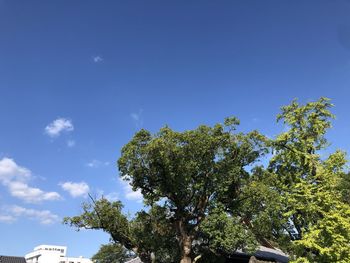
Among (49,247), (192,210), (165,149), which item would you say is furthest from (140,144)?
(49,247)

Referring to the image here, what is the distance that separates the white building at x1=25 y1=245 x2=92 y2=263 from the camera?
107 m

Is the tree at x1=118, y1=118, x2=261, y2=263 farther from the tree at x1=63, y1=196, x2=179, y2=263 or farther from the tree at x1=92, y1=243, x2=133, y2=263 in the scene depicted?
the tree at x1=92, y1=243, x2=133, y2=263

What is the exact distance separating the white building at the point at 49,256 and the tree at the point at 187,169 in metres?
80.6

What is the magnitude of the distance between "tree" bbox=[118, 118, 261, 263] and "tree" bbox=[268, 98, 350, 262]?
499 cm

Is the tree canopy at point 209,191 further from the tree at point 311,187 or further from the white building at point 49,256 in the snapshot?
the white building at point 49,256

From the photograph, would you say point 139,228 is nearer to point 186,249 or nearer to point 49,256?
point 186,249

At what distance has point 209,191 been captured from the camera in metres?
30.8

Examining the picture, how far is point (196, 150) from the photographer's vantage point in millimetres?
29359

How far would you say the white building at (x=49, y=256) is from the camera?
4208 inches

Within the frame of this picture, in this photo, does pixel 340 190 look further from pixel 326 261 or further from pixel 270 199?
pixel 270 199

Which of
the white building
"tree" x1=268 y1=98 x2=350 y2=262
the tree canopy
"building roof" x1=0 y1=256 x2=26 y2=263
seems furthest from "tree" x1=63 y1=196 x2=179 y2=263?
the white building

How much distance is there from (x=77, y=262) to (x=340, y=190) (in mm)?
97090

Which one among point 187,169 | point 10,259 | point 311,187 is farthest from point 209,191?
point 10,259

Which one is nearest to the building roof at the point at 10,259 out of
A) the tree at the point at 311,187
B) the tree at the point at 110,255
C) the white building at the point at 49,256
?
the tree at the point at 110,255
